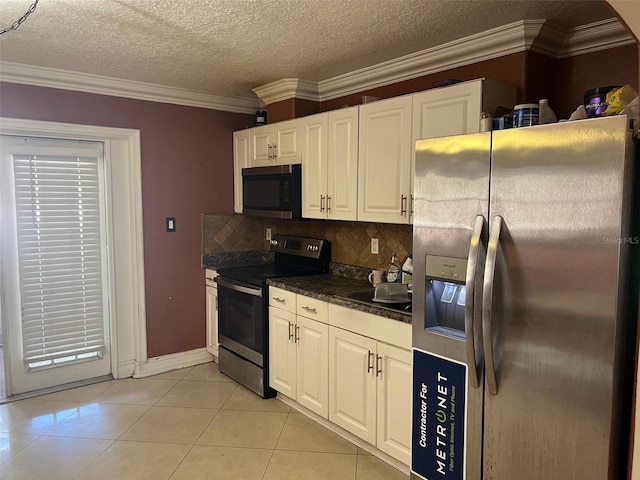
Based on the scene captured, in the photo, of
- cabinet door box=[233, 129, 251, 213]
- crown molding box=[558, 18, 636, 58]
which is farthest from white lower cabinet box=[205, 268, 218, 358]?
crown molding box=[558, 18, 636, 58]

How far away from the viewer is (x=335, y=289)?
2.99 m

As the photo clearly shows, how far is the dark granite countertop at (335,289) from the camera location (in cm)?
242

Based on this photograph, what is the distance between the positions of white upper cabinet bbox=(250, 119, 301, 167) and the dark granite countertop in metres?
0.88

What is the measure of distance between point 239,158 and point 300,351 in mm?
1877

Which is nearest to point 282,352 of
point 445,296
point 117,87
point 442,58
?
point 445,296

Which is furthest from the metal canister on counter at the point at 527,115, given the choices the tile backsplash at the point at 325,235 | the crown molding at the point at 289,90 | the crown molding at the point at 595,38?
the crown molding at the point at 289,90

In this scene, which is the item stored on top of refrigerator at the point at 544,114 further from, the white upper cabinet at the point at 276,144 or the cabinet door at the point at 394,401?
the white upper cabinet at the point at 276,144

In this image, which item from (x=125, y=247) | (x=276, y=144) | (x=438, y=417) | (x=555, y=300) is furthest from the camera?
(x=125, y=247)

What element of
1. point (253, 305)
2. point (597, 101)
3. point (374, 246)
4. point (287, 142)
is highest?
point (287, 142)

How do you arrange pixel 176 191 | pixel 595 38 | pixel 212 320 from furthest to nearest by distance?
pixel 212 320, pixel 176 191, pixel 595 38

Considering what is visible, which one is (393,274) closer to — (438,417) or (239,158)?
(438,417)

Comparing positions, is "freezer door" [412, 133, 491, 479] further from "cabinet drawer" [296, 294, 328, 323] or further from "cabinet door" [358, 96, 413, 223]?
"cabinet drawer" [296, 294, 328, 323]

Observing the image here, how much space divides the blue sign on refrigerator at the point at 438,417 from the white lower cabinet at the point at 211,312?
92.2 inches

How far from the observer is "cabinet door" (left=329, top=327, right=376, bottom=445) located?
255 cm
